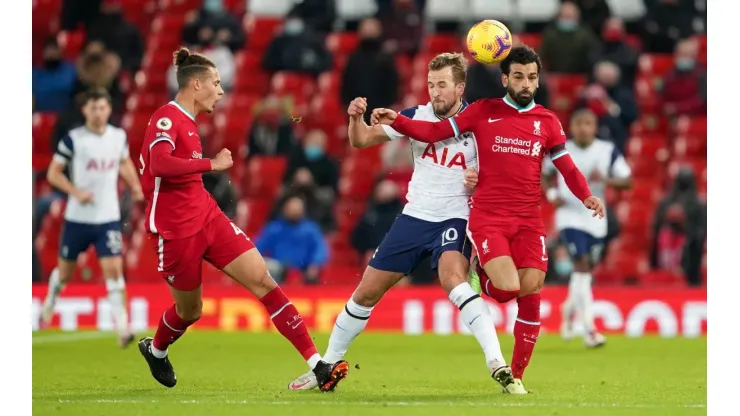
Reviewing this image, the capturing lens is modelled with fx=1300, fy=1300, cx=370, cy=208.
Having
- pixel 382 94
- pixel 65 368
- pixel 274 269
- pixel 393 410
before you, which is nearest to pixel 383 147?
pixel 382 94

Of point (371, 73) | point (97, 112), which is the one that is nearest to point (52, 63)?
point (371, 73)

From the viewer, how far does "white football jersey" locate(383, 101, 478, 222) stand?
8.03 metres

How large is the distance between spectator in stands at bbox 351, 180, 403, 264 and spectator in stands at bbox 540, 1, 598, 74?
326cm

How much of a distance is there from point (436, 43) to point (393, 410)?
37.8 ft

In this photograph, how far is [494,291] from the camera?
7809 millimetres

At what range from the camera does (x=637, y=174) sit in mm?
16250

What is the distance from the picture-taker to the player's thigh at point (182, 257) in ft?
25.6

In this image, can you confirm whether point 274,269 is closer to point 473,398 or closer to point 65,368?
point 65,368

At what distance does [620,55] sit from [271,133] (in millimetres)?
4508

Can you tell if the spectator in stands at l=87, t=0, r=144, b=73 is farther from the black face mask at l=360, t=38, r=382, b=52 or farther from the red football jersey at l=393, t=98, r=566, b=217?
the red football jersey at l=393, t=98, r=566, b=217

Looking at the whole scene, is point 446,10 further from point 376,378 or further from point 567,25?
point 376,378

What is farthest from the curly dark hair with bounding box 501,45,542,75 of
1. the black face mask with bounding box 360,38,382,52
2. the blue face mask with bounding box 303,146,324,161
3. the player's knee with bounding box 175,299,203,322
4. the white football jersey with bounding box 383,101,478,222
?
the black face mask with bounding box 360,38,382,52

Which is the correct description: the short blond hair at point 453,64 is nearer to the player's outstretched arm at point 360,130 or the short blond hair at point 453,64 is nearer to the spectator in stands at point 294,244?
the player's outstretched arm at point 360,130
